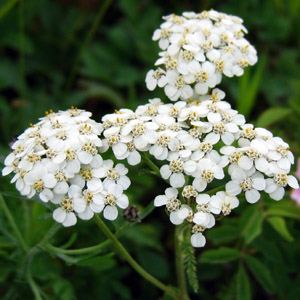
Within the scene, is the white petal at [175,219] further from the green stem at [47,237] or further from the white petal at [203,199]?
the green stem at [47,237]

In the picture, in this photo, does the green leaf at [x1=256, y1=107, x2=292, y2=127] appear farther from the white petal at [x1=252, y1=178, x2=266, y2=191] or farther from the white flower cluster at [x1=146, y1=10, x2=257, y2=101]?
the white petal at [x1=252, y1=178, x2=266, y2=191]

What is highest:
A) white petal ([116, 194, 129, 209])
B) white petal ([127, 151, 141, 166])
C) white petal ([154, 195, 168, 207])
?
white petal ([127, 151, 141, 166])

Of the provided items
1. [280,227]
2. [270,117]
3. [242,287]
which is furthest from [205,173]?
[270,117]

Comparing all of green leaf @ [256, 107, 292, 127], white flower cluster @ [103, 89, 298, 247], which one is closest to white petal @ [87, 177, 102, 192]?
white flower cluster @ [103, 89, 298, 247]

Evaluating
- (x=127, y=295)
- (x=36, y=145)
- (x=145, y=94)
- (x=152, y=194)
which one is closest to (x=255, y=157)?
(x=36, y=145)

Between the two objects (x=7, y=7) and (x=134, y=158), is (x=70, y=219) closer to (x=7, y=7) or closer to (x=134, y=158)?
(x=134, y=158)
